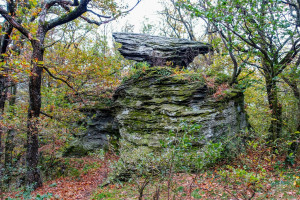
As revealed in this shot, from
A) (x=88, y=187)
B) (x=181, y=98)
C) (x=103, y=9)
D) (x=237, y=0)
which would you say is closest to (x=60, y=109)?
(x=88, y=187)

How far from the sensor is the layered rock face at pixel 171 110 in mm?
8531

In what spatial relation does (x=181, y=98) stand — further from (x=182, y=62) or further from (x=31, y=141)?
(x=31, y=141)

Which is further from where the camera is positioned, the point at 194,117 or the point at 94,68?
the point at 94,68

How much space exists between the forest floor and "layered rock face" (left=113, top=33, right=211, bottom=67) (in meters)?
6.82

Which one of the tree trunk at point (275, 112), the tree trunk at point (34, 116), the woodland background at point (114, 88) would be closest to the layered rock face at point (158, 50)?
the woodland background at point (114, 88)

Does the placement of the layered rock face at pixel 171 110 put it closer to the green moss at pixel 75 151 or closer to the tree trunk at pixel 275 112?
the tree trunk at pixel 275 112

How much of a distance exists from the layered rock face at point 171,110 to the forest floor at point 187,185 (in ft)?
6.27

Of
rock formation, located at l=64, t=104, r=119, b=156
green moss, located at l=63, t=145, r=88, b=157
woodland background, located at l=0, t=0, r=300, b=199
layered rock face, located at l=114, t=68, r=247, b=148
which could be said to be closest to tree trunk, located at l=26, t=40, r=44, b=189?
woodland background, located at l=0, t=0, r=300, b=199

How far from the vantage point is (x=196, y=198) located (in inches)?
211

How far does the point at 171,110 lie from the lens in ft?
29.6

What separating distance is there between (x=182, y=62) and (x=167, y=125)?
5.36m

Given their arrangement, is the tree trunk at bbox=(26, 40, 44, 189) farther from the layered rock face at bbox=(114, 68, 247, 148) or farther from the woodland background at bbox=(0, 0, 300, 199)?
the layered rock face at bbox=(114, 68, 247, 148)

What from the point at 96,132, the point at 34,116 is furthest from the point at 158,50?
the point at 34,116

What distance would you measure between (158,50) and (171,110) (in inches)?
184
